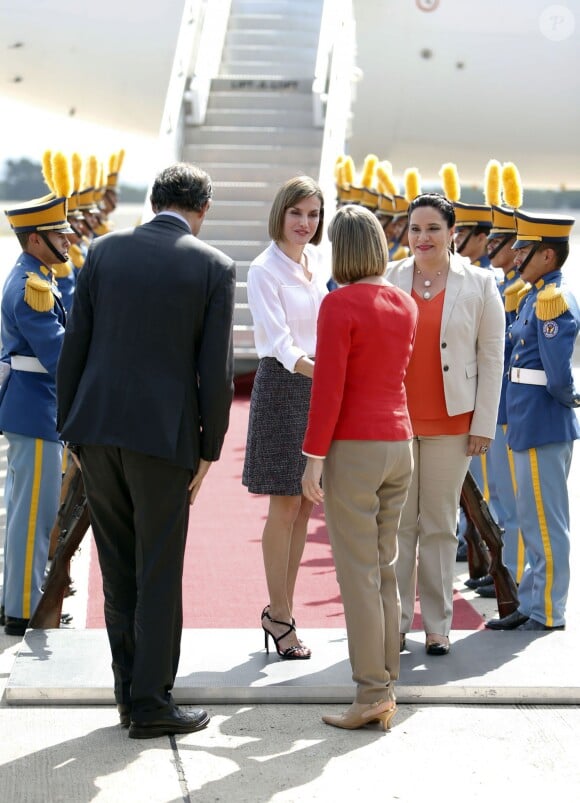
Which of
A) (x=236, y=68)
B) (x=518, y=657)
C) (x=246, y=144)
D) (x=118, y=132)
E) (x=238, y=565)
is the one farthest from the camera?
(x=118, y=132)

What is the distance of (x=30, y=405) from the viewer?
14.4 ft

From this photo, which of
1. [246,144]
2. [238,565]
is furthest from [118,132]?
[238,565]

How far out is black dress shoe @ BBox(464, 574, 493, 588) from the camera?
5.03 meters

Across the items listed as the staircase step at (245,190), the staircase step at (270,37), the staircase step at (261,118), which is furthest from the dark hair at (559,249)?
the staircase step at (270,37)

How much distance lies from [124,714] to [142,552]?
467 millimetres

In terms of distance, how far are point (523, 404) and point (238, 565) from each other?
1665mm

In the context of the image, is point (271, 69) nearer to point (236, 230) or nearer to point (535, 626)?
point (236, 230)

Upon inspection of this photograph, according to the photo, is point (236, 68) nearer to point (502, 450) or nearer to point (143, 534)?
point (502, 450)

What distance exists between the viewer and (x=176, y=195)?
3.25m

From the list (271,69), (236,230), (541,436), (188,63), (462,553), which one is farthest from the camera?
(271,69)

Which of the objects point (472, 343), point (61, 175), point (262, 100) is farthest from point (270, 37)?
point (472, 343)

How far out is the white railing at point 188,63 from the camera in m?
11.6

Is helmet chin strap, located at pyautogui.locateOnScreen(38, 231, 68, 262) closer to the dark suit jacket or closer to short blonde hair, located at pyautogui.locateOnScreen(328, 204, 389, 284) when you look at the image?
the dark suit jacket

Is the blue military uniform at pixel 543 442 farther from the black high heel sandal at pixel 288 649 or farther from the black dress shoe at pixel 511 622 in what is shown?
the black high heel sandal at pixel 288 649
